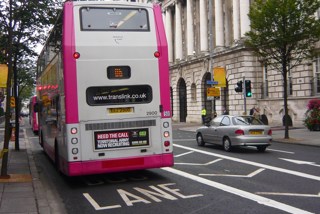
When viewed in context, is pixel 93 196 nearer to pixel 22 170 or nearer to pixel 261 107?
pixel 22 170

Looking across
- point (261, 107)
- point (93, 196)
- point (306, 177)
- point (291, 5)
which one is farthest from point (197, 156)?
point (261, 107)

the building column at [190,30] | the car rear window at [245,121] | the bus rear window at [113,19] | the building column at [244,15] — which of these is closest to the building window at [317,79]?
the building column at [244,15]

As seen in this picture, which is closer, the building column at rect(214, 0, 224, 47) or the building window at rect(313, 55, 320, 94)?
the building window at rect(313, 55, 320, 94)

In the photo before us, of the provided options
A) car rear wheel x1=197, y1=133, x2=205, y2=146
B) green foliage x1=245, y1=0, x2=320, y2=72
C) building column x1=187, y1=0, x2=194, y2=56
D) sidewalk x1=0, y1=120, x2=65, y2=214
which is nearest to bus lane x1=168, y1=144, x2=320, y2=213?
sidewalk x1=0, y1=120, x2=65, y2=214

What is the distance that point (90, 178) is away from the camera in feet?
37.1

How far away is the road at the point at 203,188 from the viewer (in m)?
7.70

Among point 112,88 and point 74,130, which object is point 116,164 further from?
point 112,88

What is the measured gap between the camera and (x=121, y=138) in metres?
9.96

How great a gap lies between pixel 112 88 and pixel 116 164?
1775 millimetres

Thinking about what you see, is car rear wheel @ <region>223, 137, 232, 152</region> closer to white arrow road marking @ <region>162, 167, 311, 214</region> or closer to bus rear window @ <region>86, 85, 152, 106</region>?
white arrow road marking @ <region>162, 167, 311, 214</region>

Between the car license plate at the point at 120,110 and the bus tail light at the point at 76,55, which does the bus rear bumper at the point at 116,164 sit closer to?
the car license plate at the point at 120,110

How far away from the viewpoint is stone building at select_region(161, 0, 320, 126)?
103ft

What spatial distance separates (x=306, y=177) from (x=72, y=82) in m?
6.29

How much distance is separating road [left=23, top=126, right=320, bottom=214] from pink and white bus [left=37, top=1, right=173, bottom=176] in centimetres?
61
